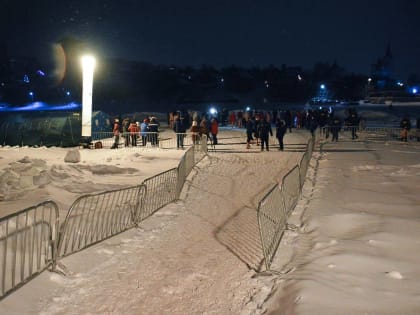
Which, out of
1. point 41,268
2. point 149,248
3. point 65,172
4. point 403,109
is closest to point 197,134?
point 65,172

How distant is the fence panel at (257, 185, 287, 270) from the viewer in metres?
Result: 6.68

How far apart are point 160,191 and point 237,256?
4305mm

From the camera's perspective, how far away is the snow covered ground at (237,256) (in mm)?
5457

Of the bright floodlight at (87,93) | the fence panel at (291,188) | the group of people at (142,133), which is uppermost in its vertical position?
the bright floodlight at (87,93)

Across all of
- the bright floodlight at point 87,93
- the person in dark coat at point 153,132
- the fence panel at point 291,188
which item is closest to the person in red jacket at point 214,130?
the person in dark coat at point 153,132

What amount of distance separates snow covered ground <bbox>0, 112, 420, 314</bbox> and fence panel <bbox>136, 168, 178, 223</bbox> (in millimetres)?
334

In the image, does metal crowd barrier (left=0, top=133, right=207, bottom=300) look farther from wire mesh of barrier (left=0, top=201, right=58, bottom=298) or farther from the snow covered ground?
the snow covered ground

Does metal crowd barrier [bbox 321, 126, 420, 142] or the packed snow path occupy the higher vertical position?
metal crowd barrier [bbox 321, 126, 420, 142]

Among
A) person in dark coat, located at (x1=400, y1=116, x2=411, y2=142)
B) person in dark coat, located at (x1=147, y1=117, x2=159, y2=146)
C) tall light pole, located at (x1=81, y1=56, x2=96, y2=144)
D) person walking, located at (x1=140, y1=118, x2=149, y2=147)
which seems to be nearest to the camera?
tall light pole, located at (x1=81, y1=56, x2=96, y2=144)

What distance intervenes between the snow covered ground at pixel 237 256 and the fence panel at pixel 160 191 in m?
0.33

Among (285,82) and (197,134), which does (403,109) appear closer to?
(197,134)

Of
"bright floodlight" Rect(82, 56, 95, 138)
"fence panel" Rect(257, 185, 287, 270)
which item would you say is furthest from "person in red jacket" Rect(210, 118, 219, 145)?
"fence panel" Rect(257, 185, 287, 270)

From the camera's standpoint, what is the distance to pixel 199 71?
115 meters

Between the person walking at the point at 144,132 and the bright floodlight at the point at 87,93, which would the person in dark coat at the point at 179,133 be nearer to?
the person walking at the point at 144,132
